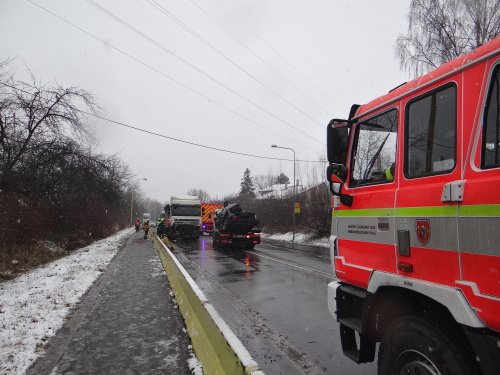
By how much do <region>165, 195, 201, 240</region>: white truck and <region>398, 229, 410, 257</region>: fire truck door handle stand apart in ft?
89.8

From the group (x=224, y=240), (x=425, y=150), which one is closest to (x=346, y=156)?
(x=425, y=150)

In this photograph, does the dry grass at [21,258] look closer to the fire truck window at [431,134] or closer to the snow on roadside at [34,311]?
the snow on roadside at [34,311]

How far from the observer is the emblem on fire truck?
9.36 ft

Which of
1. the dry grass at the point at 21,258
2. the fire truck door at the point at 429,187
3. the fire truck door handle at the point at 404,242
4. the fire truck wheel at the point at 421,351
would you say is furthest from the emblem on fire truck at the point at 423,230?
the dry grass at the point at 21,258

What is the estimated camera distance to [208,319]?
211 inches

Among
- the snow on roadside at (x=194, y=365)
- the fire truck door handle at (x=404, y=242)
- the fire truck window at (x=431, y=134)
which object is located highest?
the fire truck window at (x=431, y=134)

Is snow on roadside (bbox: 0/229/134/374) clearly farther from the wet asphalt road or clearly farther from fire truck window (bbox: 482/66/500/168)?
fire truck window (bbox: 482/66/500/168)

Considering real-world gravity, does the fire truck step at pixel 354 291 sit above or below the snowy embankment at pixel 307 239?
above

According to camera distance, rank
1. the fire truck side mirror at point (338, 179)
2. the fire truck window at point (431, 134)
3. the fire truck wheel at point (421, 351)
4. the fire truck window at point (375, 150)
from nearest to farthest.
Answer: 1. the fire truck wheel at point (421, 351)
2. the fire truck window at point (431, 134)
3. the fire truck window at point (375, 150)
4. the fire truck side mirror at point (338, 179)

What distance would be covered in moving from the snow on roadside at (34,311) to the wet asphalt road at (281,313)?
2786 millimetres

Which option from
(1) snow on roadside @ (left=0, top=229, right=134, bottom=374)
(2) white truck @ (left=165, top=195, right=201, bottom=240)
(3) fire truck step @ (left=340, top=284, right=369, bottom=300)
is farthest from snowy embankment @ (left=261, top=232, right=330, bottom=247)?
(3) fire truck step @ (left=340, top=284, right=369, bottom=300)

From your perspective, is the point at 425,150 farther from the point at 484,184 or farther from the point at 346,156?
the point at 346,156

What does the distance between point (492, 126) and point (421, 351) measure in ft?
Result: 5.08

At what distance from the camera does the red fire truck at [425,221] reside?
242 cm
